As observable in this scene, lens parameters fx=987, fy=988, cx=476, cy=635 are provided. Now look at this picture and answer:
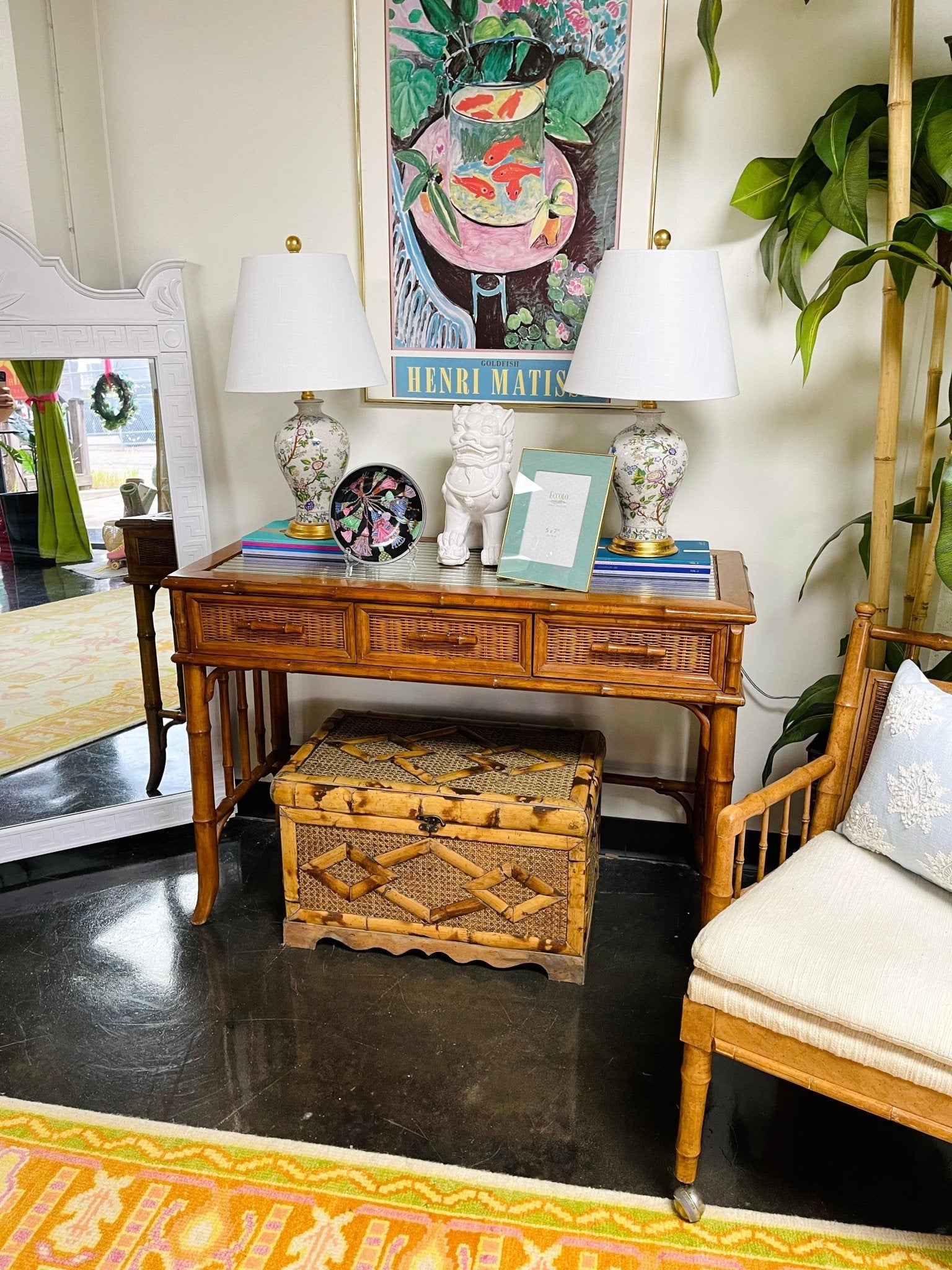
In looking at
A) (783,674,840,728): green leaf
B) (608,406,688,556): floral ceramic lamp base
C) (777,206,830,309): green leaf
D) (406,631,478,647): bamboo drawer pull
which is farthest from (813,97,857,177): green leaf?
(406,631,478,647): bamboo drawer pull

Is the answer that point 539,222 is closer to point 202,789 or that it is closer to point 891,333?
point 891,333

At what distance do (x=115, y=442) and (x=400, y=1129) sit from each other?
173 cm

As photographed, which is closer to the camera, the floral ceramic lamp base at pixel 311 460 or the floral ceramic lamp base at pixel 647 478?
the floral ceramic lamp base at pixel 647 478

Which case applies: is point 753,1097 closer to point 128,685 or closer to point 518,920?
point 518,920

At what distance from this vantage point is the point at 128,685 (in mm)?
2635

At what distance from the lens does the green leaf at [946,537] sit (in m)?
1.77

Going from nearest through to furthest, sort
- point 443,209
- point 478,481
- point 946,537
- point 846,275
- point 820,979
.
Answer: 1. point 820,979
2. point 946,537
3. point 846,275
4. point 478,481
5. point 443,209

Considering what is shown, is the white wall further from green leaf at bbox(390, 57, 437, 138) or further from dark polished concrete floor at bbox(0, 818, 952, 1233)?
dark polished concrete floor at bbox(0, 818, 952, 1233)

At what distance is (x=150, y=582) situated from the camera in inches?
103

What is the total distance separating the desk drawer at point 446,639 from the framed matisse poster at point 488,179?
706 millimetres

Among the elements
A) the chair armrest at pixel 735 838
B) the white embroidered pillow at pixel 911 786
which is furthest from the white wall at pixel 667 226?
the chair armrest at pixel 735 838

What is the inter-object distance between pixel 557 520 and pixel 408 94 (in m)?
1.13

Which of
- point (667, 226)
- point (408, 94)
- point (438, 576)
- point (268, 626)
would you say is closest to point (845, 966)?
point (438, 576)

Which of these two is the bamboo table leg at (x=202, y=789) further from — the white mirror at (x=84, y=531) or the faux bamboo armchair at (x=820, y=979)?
the faux bamboo armchair at (x=820, y=979)
